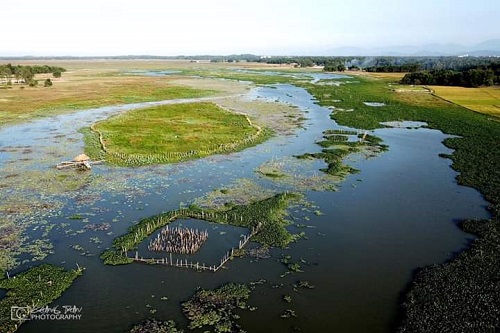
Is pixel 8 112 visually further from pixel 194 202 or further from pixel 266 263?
pixel 266 263

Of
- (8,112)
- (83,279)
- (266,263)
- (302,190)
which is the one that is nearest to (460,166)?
(302,190)

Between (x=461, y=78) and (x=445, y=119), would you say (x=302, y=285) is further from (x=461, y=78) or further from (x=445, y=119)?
(x=461, y=78)

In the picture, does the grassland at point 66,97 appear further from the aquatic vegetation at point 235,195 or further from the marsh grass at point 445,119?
the aquatic vegetation at point 235,195

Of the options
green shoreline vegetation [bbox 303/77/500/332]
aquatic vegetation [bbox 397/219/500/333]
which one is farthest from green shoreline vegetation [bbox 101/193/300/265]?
green shoreline vegetation [bbox 303/77/500/332]

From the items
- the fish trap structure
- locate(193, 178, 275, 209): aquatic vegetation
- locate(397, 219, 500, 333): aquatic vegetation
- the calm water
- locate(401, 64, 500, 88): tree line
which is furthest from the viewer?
locate(401, 64, 500, 88): tree line

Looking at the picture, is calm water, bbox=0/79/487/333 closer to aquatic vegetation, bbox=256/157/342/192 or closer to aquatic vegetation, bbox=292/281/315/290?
aquatic vegetation, bbox=292/281/315/290
